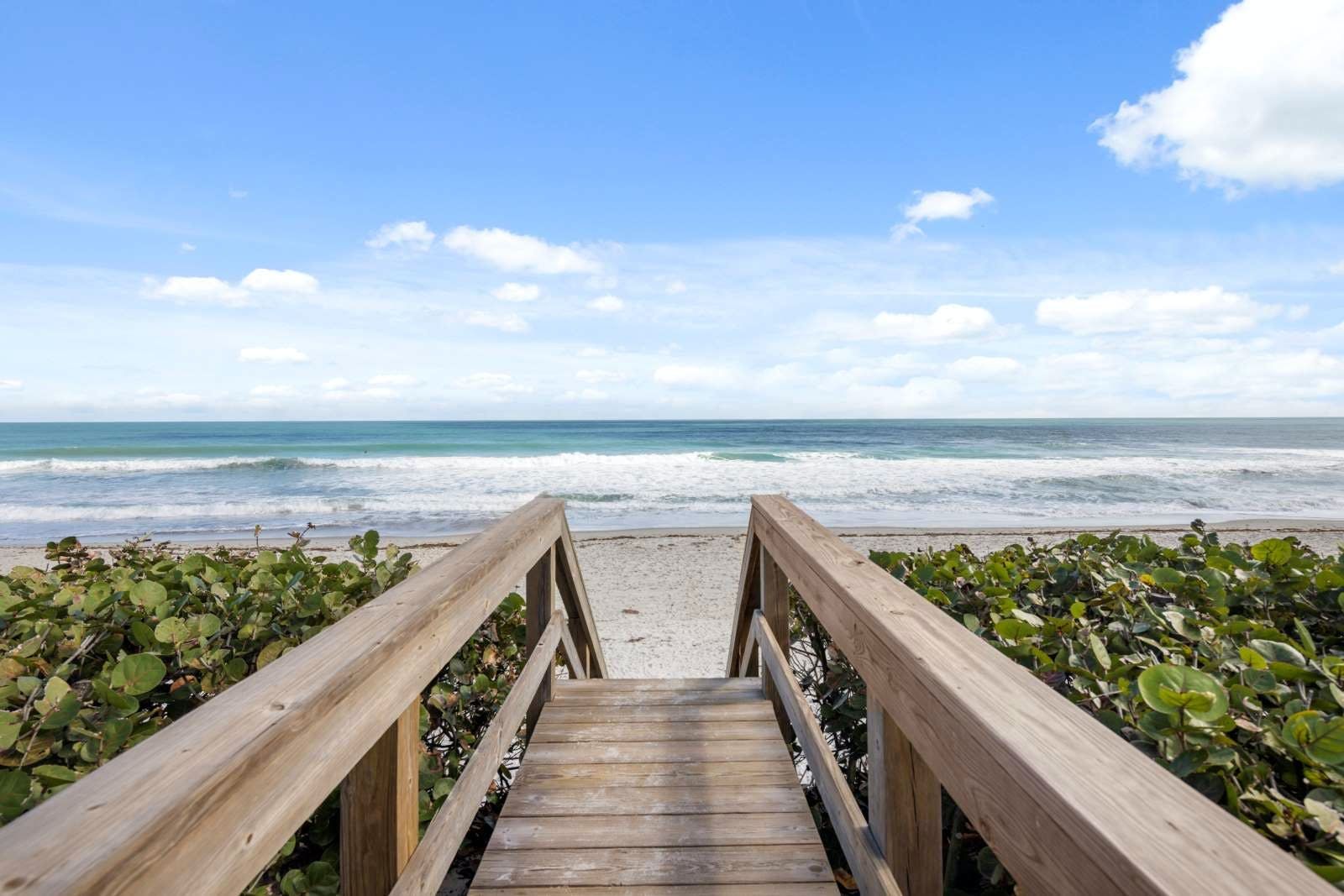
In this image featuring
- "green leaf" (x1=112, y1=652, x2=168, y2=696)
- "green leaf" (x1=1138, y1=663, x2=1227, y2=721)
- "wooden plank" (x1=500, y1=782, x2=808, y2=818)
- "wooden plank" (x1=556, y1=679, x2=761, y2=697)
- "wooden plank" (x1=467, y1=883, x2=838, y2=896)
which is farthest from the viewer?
"wooden plank" (x1=556, y1=679, x2=761, y2=697)

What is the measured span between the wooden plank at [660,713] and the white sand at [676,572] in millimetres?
2237

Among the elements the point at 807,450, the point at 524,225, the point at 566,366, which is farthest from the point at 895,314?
the point at 524,225

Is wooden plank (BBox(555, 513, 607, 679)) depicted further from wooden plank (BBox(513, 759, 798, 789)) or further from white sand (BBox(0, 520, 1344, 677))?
white sand (BBox(0, 520, 1344, 677))

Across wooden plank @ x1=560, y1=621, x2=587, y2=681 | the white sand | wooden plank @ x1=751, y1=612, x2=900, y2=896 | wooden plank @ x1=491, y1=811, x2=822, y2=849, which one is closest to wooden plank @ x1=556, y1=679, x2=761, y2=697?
wooden plank @ x1=560, y1=621, x2=587, y2=681

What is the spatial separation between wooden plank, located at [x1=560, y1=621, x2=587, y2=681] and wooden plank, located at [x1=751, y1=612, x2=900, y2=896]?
118 cm

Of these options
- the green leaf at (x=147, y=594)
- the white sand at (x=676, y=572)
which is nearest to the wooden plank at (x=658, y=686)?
the green leaf at (x=147, y=594)

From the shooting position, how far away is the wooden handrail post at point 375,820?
99 cm

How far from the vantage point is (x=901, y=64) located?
42.4ft

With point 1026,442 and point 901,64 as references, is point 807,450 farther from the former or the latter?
point 901,64

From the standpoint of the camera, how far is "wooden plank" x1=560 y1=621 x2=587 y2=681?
2.94 meters

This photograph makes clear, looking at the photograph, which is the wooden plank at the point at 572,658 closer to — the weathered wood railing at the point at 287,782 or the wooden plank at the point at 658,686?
the wooden plank at the point at 658,686

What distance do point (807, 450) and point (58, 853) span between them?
28317 millimetres

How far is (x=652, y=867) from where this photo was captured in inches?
63.9

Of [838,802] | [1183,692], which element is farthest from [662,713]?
[1183,692]
